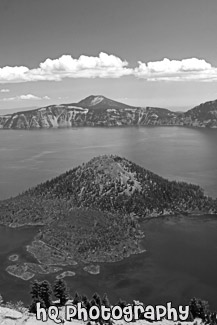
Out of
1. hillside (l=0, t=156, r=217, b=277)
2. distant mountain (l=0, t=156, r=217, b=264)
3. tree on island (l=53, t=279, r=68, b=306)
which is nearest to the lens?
tree on island (l=53, t=279, r=68, b=306)

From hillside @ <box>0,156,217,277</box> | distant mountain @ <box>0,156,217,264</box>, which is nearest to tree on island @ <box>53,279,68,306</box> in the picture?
hillside @ <box>0,156,217,277</box>

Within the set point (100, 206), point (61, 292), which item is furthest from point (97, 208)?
point (61, 292)

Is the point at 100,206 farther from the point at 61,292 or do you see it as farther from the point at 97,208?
the point at 61,292

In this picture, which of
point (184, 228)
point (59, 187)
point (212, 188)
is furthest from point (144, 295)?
point (212, 188)

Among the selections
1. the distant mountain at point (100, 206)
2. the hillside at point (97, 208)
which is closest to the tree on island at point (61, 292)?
the hillside at point (97, 208)

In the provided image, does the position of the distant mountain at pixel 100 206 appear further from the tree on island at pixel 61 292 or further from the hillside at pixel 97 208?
the tree on island at pixel 61 292

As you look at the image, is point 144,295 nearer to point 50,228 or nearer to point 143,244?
point 143,244

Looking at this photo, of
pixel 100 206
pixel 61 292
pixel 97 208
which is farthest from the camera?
pixel 100 206

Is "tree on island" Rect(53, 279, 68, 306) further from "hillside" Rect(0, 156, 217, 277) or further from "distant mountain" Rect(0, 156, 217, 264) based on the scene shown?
"distant mountain" Rect(0, 156, 217, 264)

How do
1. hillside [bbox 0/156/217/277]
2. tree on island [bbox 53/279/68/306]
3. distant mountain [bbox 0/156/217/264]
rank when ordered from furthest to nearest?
distant mountain [bbox 0/156/217/264], hillside [bbox 0/156/217/277], tree on island [bbox 53/279/68/306]
